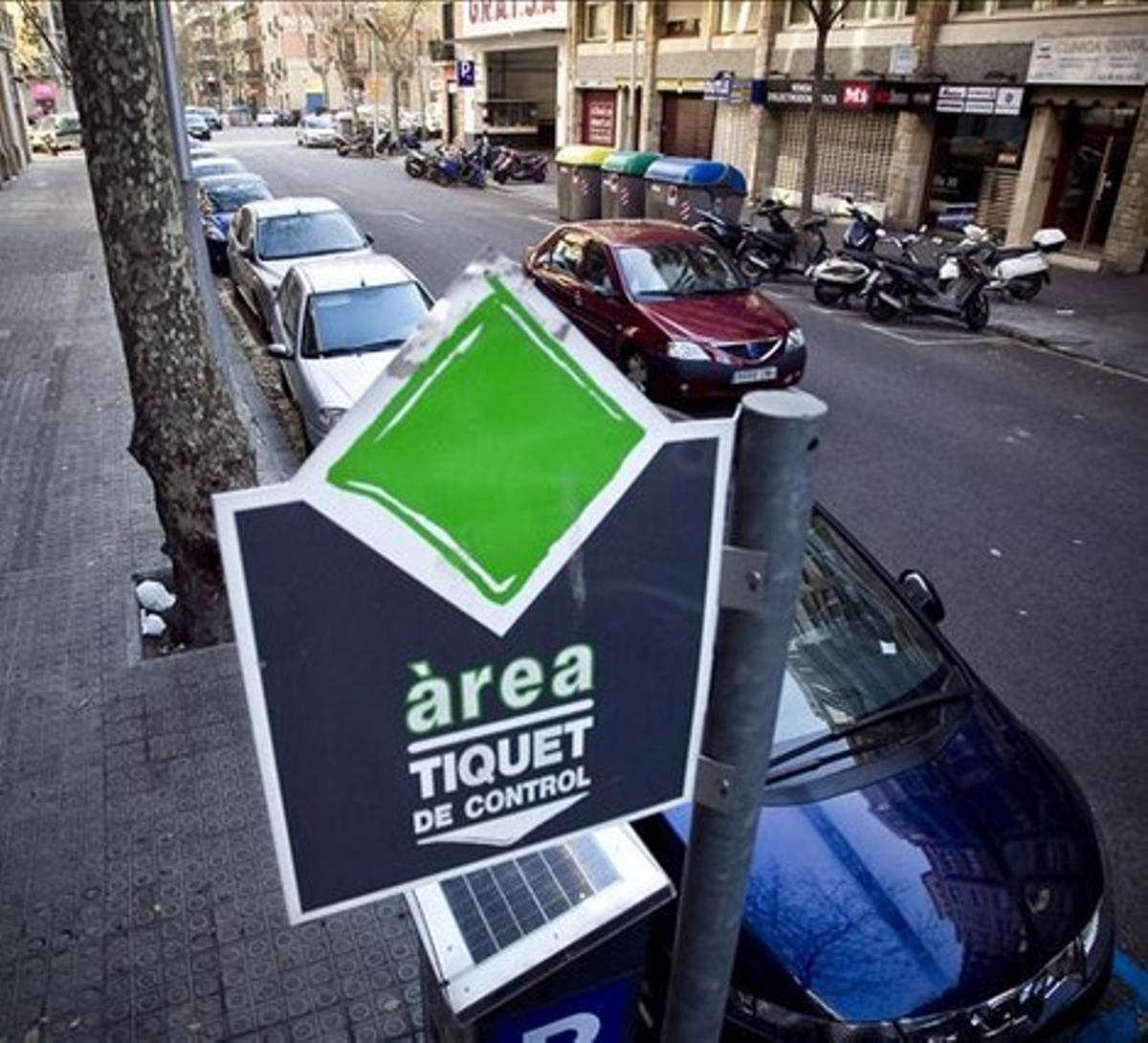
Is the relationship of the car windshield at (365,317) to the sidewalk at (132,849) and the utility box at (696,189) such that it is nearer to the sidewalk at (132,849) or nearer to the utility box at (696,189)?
the sidewalk at (132,849)

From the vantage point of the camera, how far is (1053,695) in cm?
484

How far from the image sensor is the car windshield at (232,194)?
661 inches

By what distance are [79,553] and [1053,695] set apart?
5905mm

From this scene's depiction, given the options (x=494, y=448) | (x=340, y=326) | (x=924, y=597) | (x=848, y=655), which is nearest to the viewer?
(x=494, y=448)

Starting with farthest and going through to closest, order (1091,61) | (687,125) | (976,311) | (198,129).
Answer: (198,129) → (687,125) → (1091,61) → (976,311)

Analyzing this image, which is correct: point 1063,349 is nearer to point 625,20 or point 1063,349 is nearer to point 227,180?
point 227,180

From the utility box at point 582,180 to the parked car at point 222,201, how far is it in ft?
22.3

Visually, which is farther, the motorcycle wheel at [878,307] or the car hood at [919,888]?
the motorcycle wheel at [878,307]

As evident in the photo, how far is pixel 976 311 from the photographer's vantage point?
12.8 metres

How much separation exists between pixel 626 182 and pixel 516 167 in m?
13.1

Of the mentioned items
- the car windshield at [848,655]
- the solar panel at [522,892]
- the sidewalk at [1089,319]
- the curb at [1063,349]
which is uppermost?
the solar panel at [522,892]

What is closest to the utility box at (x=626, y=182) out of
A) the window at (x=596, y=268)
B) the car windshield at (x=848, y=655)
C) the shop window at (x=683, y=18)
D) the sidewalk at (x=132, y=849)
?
the window at (x=596, y=268)

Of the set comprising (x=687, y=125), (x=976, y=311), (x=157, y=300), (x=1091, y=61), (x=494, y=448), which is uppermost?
(x=1091, y=61)

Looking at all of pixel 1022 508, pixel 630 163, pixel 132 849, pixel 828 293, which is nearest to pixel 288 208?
pixel 828 293
